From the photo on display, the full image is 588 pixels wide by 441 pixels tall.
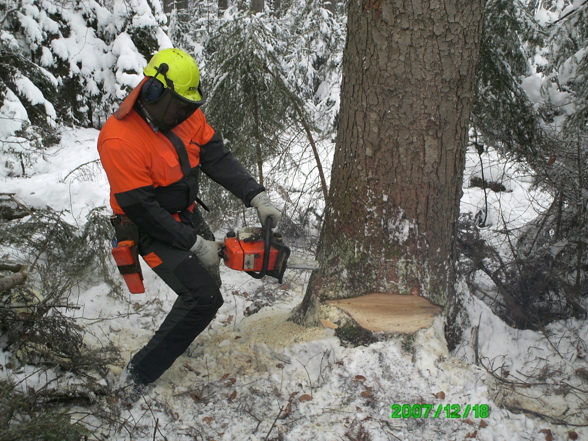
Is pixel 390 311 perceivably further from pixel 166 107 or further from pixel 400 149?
pixel 166 107

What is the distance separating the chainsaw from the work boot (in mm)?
968

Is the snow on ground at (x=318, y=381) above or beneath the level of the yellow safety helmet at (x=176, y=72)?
beneath

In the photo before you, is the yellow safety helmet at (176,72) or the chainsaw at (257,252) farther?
the chainsaw at (257,252)

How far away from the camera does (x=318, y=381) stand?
113 inches

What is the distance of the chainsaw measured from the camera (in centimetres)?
281

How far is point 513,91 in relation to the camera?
4.38 m

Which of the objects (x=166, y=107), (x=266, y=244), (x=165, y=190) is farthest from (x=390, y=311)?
(x=166, y=107)

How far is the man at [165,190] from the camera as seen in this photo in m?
2.63

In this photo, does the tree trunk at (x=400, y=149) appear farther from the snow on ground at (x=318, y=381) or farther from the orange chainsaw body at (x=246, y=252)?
the orange chainsaw body at (x=246, y=252)

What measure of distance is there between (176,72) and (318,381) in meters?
2.14

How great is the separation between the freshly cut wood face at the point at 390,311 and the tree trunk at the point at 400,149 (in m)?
0.06

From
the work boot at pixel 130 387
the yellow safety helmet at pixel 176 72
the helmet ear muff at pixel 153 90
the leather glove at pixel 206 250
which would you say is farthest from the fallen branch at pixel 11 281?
the yellow safety helmet at pixel 176 72

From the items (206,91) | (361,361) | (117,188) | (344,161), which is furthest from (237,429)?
(206,91)

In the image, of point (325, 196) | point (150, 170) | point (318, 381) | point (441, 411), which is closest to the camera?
point (441, 411)
